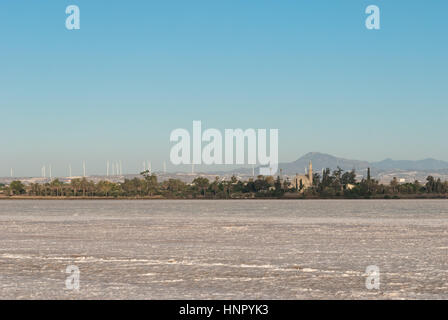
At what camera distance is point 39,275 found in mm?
20266

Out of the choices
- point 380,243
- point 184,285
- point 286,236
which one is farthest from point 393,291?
point 286,236

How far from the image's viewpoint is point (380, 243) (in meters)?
31.6

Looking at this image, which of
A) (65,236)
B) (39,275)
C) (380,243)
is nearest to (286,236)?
(380,243)

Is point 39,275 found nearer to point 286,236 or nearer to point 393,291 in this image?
point 393,291

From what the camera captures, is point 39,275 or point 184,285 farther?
point 39,275
